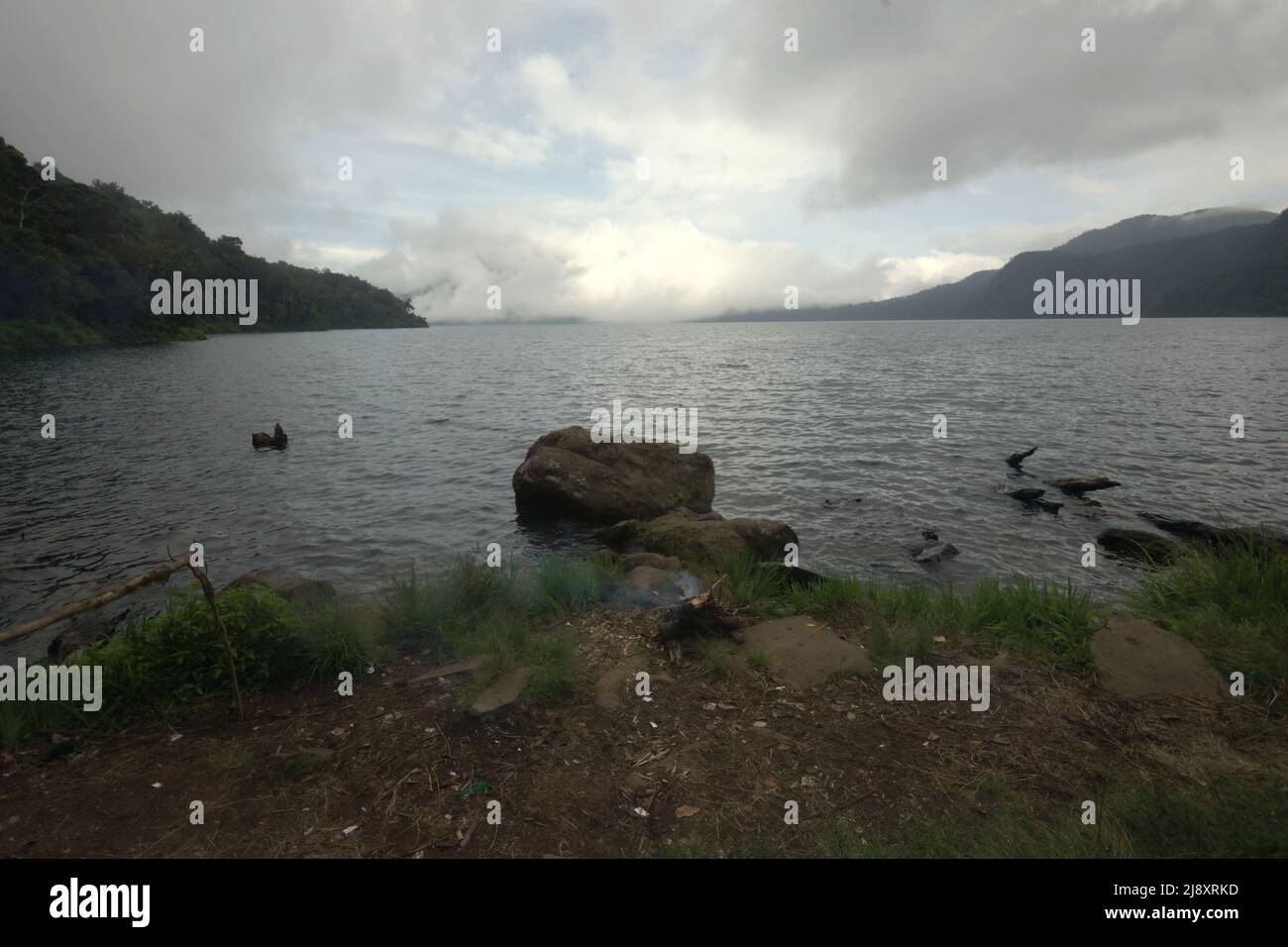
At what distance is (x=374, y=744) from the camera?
524cm

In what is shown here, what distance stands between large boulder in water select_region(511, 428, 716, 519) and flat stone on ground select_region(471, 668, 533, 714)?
28.0ft

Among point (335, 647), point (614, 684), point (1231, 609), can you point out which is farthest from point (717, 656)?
point (1231, 609)

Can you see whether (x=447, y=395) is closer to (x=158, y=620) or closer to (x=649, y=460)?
(x=649, y=460)

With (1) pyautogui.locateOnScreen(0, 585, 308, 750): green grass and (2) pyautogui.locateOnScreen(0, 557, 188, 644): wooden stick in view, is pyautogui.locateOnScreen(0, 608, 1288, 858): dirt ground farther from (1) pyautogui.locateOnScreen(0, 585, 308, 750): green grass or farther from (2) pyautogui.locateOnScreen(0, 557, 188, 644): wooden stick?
(2) pyautogui.locateOnScreen(0, 557, 188, 644): wooden stick

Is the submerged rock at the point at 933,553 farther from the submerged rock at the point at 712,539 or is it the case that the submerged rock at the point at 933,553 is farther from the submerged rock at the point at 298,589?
the submerged rock at the point at 298,589

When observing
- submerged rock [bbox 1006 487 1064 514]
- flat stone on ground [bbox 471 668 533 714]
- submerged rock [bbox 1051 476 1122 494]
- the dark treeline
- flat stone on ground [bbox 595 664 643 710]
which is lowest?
flat stone on ground [bbox 595 664 643 710]

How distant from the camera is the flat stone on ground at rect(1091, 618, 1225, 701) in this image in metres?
5.80

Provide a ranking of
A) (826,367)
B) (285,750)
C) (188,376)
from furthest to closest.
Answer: (826,367)
(188,376)
(285,750)

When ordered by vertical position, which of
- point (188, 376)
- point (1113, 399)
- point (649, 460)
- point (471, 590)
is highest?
point (188, 376)

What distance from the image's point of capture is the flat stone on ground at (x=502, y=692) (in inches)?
221

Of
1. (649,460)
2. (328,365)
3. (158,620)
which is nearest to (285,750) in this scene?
(158,620)

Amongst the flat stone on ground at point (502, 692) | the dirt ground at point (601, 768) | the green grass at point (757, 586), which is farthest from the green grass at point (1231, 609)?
the flat stone on ground at point (502, 692)

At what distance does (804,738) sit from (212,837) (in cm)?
450

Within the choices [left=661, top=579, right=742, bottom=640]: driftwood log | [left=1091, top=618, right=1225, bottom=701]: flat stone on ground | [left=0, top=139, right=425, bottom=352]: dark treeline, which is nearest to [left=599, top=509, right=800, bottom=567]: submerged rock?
[left=661, top=579, right=742, bottom=640]: driftwood log
